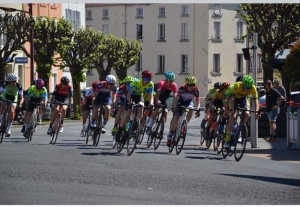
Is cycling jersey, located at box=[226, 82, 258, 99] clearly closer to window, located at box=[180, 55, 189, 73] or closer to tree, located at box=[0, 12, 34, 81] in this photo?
tree, located at box=[0, 12, 34, 81]

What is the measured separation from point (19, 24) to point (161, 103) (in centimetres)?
2544

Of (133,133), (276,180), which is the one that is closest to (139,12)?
(133,133)

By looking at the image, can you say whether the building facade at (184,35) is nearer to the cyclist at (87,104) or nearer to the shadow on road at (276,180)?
the cyclist at (87,104)

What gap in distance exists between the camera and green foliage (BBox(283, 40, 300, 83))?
33656 millimetres

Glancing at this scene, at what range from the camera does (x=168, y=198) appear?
43.5 ft

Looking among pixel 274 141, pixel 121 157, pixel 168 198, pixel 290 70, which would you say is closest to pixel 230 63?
pixel 290 70

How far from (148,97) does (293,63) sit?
10848mm

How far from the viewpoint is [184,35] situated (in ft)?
287

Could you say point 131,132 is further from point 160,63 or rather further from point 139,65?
point 139,65

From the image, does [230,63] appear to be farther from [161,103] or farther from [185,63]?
[161,103]

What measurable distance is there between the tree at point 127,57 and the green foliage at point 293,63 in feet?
123

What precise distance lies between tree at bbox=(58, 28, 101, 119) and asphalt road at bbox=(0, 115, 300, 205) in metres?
31.8

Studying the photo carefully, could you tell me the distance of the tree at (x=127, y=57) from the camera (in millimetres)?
72188

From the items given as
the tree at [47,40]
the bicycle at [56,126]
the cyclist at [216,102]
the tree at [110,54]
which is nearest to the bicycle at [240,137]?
the cyclist at [216,102]
